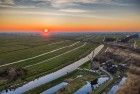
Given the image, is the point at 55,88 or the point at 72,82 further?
the point at 72,82

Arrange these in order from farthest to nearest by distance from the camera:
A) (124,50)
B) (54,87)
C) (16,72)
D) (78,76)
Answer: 1. (124,50)
2. (78,76)
3. (16,72)
4. (54,87)

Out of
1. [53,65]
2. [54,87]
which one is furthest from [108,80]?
[53,65]

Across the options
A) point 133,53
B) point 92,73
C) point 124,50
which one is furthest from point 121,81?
point 124,50

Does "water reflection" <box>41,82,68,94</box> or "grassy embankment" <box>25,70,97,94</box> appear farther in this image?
"grassy embankment" <box>25,70,97,94</box>

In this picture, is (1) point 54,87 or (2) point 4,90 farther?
(1) point 54,87

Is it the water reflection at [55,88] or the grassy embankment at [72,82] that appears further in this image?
the grassy embankment at [72,82]

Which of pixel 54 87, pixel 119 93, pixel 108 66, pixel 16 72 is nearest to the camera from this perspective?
pixel 119 93

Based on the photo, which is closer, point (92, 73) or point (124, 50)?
point (92, 73)

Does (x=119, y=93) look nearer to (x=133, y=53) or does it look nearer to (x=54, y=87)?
(x=54, y=87)

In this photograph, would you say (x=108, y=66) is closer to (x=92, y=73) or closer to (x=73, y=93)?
(x=92, y=73)
